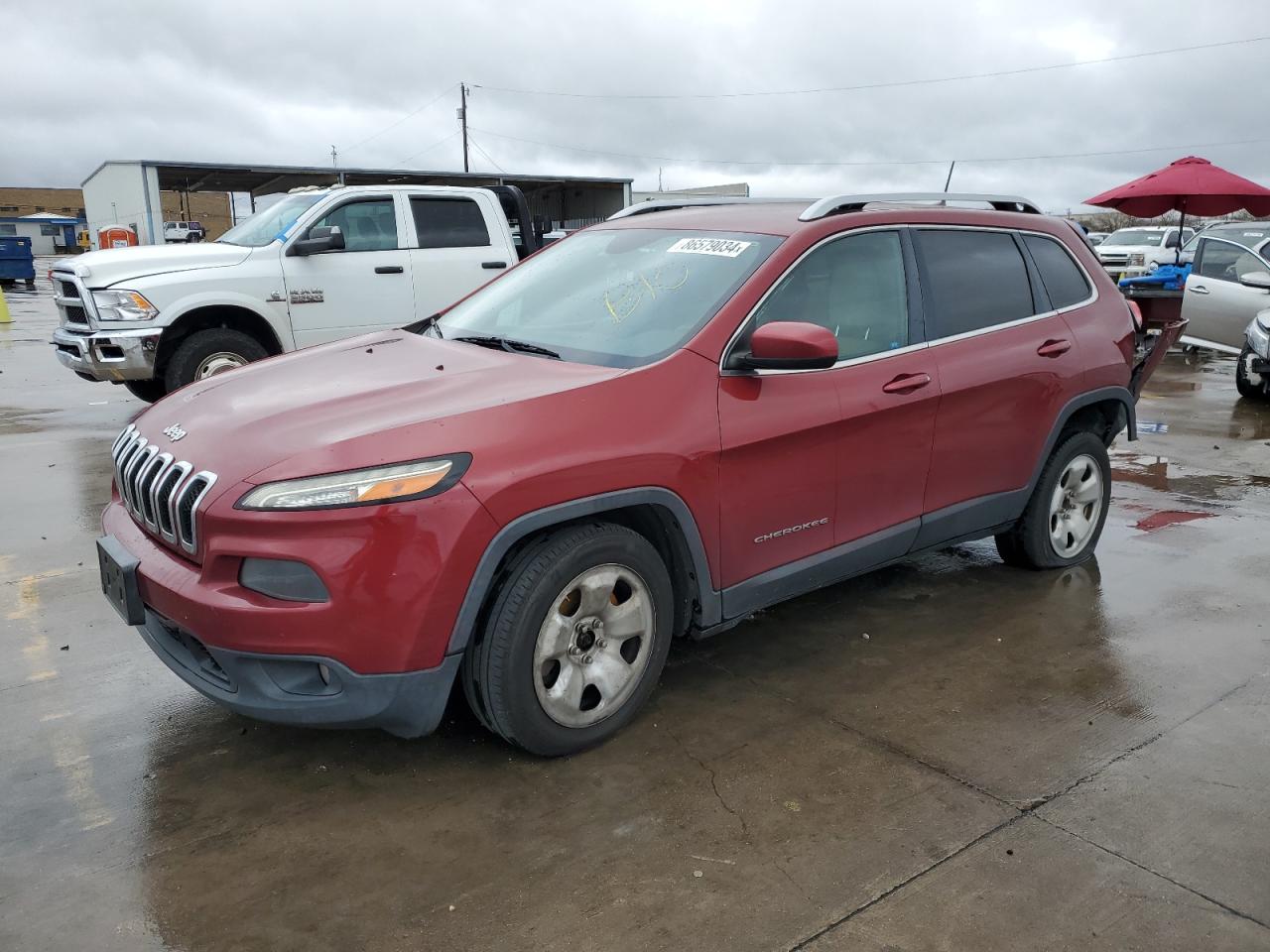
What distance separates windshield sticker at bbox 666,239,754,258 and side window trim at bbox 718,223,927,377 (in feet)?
0.74

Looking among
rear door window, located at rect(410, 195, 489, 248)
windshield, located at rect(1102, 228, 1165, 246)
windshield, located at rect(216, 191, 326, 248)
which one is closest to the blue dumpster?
windshield, located at rect(216, 191, 326, 248)

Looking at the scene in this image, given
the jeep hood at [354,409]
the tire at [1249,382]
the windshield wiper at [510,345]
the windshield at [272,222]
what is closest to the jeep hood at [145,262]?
the windshield at [272,222]

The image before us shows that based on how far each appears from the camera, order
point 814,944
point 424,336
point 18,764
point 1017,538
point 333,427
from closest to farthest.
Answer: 1. point 814,944
2. point 333,427
3. point 18,764
4. point 424,336
5. point 1017,538

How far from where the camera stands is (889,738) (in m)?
3.40

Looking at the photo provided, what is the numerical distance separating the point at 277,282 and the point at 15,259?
92.9 feet

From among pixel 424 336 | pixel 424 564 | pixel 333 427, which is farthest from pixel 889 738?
pixel 424 336

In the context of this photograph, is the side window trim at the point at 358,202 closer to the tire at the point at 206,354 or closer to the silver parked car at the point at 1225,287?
the tire at the point at 206,354

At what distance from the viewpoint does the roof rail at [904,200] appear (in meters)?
3.90

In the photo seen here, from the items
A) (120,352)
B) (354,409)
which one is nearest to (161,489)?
(354,409)

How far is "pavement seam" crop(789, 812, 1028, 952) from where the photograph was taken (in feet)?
7.95

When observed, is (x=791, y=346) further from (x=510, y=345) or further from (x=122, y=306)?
(x=122, y=306)

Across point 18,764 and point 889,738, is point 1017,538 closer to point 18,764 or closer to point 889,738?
point 889,738

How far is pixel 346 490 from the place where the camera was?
272 centimetres

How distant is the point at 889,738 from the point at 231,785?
2.12 metres
